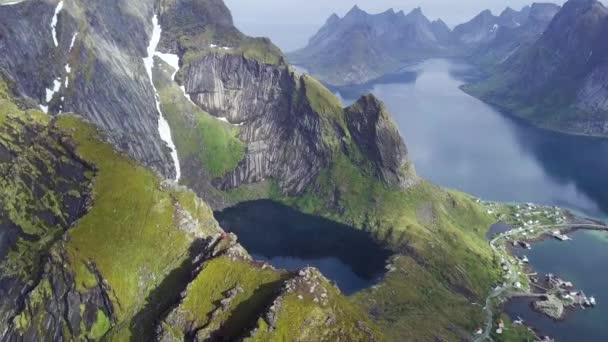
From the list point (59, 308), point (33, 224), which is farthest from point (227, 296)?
point (33, 224)

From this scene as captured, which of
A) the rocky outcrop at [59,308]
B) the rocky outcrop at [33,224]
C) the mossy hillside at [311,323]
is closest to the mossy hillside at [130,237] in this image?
the rocky outcrop at [59,308]

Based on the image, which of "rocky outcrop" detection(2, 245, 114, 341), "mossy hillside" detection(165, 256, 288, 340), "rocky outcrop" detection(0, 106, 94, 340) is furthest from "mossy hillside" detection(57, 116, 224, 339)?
"mossy hillside" detection(165, 256, 288, 340)

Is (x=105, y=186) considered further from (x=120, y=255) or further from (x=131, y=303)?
(x=131, y=303)

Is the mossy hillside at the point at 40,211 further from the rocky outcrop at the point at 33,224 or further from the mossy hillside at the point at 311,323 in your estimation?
the mossy hillside at the point at 311,323

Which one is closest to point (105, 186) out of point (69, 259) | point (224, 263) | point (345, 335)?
point (69, 259)

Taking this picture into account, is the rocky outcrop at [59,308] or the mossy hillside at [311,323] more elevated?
the mossy hillside at [311,323]

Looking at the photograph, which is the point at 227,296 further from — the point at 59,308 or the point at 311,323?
the point at 59,308
